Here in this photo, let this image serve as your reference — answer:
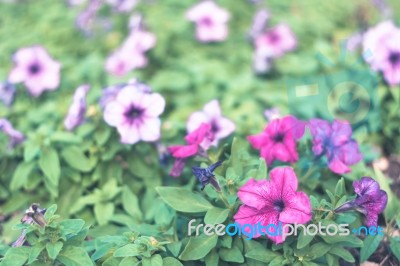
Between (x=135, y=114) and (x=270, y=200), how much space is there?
824mm

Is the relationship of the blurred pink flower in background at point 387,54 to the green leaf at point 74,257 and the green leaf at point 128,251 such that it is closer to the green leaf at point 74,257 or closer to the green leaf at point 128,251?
the green leaf at point 128,251

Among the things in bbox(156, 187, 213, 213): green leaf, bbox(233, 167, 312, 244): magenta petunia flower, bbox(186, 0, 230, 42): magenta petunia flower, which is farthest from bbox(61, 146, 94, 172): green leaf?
bbox(186, 0, 230, 42): magenta petunia flower

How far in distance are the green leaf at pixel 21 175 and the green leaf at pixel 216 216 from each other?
955 millimetres

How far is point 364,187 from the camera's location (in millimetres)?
1739

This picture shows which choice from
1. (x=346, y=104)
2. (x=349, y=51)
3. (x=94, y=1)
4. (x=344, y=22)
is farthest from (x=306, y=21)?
(x=94, y=1)

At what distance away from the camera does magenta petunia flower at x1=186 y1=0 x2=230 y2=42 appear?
138 inches

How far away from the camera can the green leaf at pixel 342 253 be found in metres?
1.84

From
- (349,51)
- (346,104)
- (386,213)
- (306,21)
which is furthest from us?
(306,21)

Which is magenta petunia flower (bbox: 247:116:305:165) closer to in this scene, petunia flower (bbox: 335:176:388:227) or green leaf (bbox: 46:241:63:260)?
petunia flower (bbox: 335:176:388:227)

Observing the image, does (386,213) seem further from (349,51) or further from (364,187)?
(349,51)

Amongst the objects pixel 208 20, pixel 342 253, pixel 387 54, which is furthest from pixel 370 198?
pixel 208 20

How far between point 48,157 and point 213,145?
74 centimetres

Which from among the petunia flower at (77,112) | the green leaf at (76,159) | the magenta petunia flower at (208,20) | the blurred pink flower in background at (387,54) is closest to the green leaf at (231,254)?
the green leaf at (76,159)

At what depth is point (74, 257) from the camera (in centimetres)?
177
